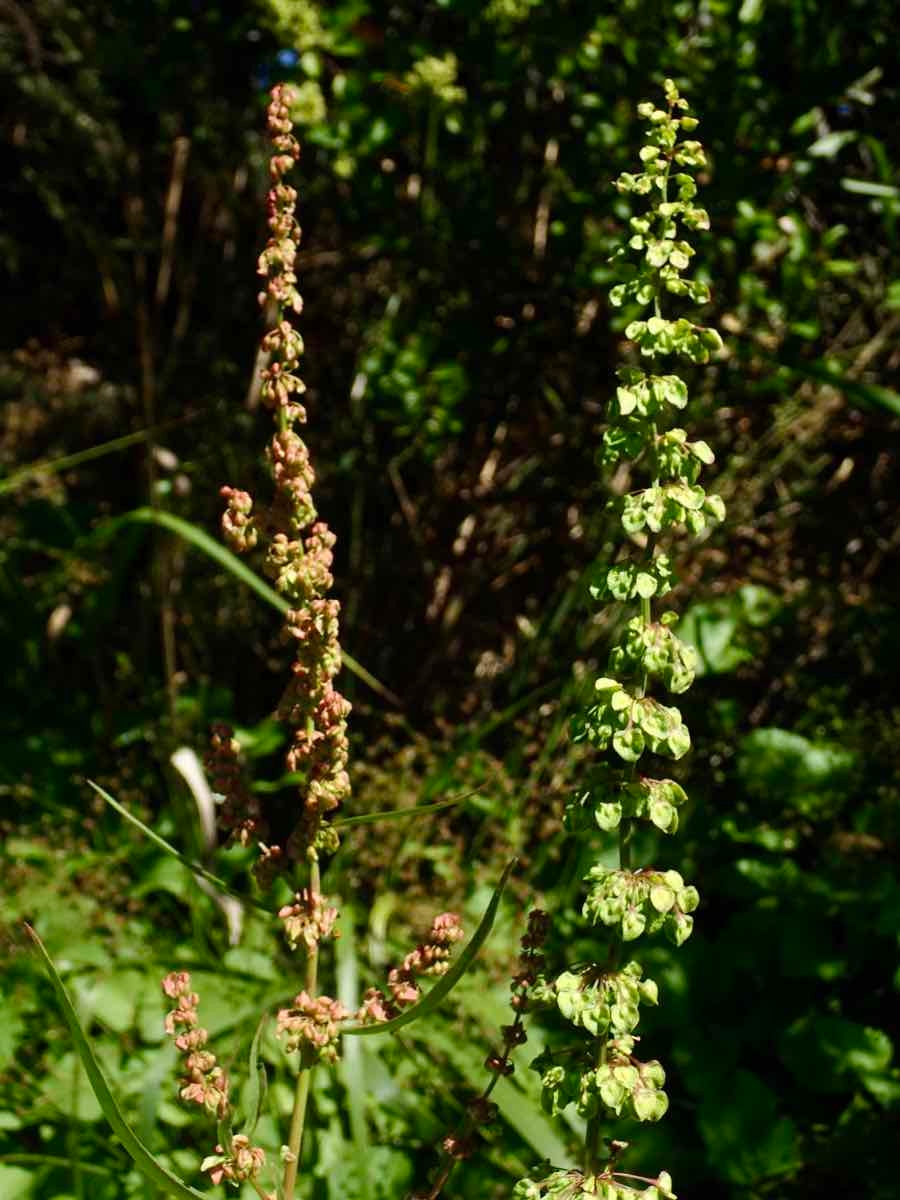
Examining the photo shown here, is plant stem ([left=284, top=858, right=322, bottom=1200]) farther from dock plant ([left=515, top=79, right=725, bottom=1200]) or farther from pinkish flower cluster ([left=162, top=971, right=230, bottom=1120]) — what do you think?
dock plant ([left=515, top=79, right=725, bottom=1200])

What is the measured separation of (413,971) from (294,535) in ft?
1.15

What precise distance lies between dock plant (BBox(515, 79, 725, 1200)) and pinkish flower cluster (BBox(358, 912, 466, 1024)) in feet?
0.39

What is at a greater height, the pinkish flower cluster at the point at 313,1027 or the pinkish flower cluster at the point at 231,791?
the pinkish flower cluster at the point at 231,791

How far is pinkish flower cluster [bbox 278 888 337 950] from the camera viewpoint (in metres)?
0.89

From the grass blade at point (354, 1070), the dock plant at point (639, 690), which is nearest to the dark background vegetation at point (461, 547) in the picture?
the grass blade at point (354, 1070)

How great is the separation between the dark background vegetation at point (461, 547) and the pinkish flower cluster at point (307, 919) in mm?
712

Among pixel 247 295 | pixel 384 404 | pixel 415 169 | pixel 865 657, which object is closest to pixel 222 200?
pixel 247 295

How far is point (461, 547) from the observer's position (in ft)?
9.04

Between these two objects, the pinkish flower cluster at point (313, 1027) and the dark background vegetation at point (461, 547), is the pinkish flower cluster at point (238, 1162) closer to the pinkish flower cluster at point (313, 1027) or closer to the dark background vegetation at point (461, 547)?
the pinkish flower cluster at point (313, 1027)

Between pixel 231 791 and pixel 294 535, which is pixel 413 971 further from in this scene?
pixel 294 535

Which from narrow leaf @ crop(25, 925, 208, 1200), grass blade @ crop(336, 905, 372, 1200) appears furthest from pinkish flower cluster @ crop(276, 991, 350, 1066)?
grass blade @ crop(336, 905, 372, 1200)

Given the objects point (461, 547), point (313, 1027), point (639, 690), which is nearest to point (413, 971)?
point (313, 1027)

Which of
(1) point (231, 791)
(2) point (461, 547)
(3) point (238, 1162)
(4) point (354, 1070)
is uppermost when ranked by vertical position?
(2) point (461, 547)

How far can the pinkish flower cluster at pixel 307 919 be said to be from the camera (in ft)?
2.92
